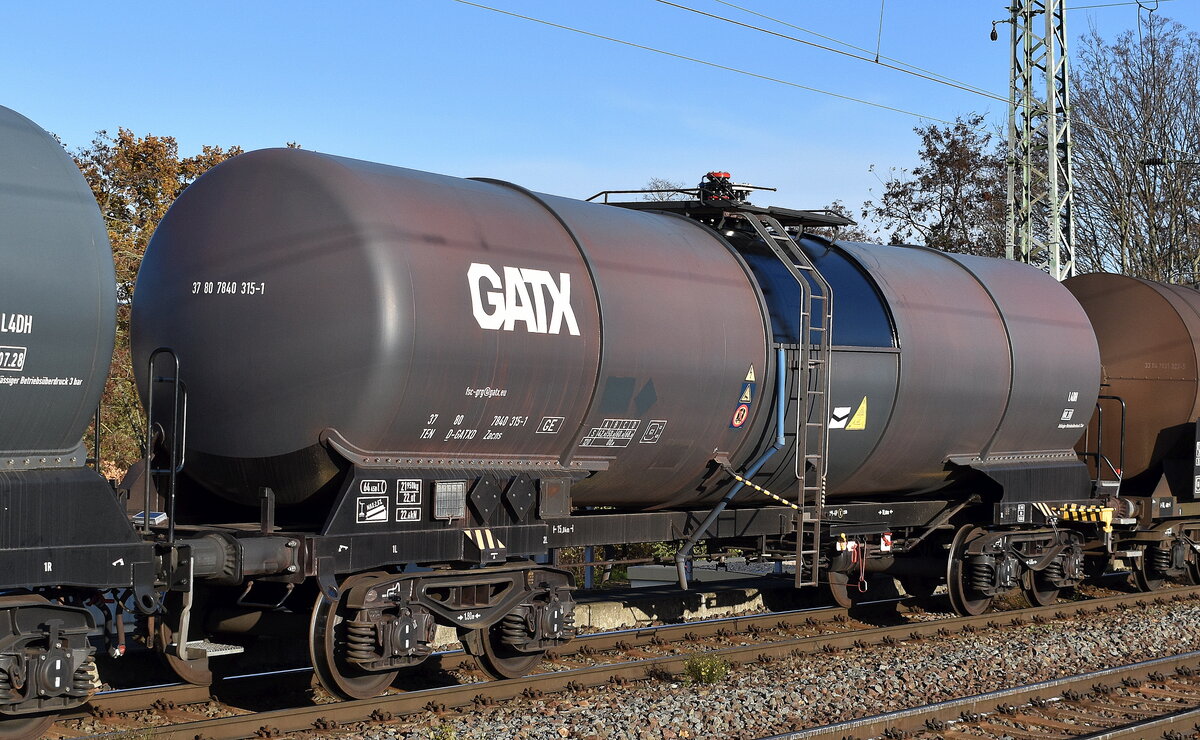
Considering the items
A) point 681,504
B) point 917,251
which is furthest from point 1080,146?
point 681,504

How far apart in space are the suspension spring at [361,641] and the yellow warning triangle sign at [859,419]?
539 centimetres

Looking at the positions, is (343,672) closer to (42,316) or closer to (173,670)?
(173,670)

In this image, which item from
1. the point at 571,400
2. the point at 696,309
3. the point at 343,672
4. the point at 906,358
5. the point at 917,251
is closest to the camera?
the point at 343,672

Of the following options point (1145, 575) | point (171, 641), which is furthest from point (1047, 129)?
point (171, 641)

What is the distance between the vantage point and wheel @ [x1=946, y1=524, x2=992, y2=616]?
1427cm

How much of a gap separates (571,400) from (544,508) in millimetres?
877

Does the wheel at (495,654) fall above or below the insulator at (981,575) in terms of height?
below

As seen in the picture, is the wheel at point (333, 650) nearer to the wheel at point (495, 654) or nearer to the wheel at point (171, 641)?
the wheel at point (171, 641)

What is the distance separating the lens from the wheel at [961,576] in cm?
1427

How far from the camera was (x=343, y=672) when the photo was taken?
9.05m

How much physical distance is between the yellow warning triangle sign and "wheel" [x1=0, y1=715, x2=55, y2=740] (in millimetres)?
7523

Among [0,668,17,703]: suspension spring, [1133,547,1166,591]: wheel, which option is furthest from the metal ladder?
[1133,547,1166,591]: wheel

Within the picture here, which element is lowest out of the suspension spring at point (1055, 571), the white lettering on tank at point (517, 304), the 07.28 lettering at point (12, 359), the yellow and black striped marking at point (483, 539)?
the suspension spring at point (1055, 571)

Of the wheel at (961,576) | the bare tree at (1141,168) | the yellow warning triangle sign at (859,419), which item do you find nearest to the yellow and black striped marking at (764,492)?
the yellow warning triangle sign at (859,419)
